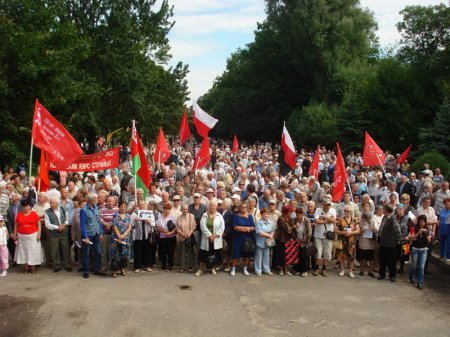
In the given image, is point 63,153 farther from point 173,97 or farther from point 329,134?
point 329,134

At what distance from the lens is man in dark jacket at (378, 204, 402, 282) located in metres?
10.6

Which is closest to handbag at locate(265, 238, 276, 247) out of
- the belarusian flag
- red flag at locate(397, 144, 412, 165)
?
the belarusian flag

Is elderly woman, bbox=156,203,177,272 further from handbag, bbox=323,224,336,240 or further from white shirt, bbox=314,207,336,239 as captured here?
handbag, bbox=323,224,336,240

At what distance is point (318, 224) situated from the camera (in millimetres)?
11211

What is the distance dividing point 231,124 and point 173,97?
30920 millimetres

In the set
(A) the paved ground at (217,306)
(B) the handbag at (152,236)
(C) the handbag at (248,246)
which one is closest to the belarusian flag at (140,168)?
(B) the handbag at (152,236)

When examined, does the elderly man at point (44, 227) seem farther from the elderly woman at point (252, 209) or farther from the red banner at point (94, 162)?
the elderly woman at point (252, 209)

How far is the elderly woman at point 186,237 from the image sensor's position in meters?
11.0

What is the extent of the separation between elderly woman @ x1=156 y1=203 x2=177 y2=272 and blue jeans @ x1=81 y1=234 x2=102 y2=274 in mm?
1321

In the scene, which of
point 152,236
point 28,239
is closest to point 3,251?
point 28,239

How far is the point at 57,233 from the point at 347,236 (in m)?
6.32

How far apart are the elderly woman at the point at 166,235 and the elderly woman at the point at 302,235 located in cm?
269

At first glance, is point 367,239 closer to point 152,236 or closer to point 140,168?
point 152,236

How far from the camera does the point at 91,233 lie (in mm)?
10641
